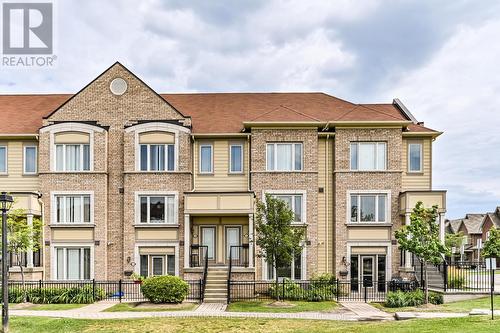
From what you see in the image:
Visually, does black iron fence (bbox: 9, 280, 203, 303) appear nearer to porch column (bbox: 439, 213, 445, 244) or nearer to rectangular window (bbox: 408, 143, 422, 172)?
porch column (bbox: 439, 213, 445, 244)

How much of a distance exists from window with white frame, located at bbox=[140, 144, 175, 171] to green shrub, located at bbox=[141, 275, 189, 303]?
23.3 feet

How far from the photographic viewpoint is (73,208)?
2634 centimetres

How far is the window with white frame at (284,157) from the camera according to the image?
2634 cm

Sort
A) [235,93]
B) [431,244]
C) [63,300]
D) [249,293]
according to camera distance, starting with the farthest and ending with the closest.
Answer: [235,93], [249,293], [63,300], [431,244]

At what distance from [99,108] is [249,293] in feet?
42.2

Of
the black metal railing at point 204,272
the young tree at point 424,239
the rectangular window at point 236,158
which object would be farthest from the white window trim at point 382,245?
the black metal railing at point 204,272

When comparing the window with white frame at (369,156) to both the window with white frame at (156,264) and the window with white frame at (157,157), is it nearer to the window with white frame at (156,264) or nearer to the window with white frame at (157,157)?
the window with white frame at (157,157)

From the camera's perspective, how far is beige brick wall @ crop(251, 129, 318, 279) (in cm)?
2597

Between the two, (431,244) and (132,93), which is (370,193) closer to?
(431,244)

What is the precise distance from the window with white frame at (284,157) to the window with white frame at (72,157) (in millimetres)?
9914

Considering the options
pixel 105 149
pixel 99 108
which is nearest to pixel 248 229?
pixel 105 149

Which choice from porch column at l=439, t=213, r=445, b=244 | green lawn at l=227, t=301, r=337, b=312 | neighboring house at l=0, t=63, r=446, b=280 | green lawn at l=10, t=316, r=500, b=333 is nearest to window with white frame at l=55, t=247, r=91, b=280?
neighboring house at l=0, t=63, r=446, b=280

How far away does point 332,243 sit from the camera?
26.3 metres

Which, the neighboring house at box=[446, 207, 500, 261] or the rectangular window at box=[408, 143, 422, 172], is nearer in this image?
the rectangular window at box=[408, 143, 422, 172]
